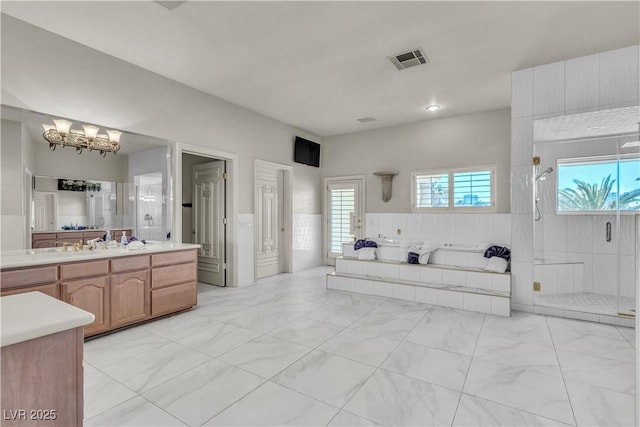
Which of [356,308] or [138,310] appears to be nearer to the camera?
[138,310]

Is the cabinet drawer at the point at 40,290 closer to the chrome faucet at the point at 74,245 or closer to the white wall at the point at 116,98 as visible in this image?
the chrome faucet at the point at 74,245

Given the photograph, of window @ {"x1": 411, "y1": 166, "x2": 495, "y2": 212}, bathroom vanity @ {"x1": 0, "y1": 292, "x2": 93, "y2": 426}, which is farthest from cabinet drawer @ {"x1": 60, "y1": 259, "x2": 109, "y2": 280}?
window @ {"x1": 411, "y1": 166, "x2": 495, "y2": 212}

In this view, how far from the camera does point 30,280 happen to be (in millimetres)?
2404

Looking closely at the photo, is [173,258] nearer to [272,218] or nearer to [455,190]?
[272,218]

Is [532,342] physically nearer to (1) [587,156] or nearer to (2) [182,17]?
(1) [587,156]

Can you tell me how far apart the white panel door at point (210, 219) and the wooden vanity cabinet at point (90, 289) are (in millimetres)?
2095

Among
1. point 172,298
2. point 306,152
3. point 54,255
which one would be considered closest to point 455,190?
point 306,152

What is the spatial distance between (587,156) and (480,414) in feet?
11.5

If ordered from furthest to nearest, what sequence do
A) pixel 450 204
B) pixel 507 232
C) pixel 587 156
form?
pixel 450 204, pixel 507 232, pixel 587 156

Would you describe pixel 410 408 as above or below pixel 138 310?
below

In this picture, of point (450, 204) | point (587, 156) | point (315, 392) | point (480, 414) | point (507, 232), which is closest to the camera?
point (480, 414)

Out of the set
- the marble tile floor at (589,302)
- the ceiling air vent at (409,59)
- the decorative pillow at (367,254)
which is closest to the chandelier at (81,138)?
the ceiling air vent at (409,59)

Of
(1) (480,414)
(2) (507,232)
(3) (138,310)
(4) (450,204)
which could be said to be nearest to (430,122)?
(4) (450,204)

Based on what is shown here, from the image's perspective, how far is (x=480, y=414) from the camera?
178cm
